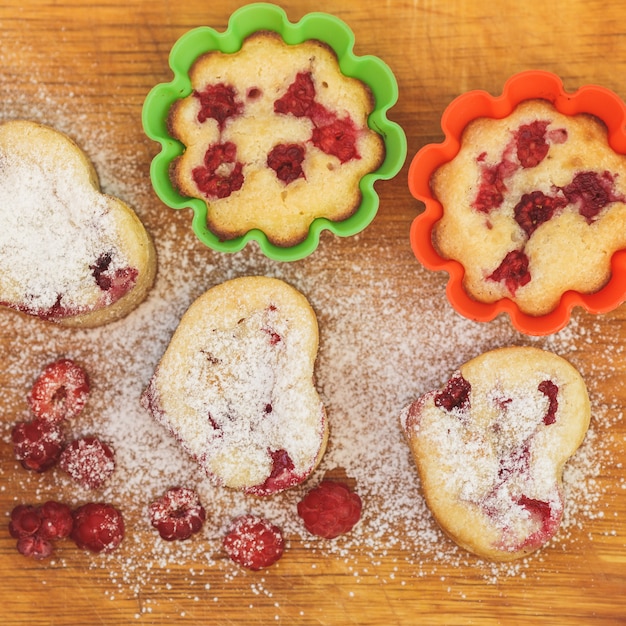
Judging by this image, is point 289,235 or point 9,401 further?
point 9,401

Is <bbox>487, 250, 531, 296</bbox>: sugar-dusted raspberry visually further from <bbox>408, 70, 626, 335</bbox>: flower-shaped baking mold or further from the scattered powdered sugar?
the scattered powdered sugar

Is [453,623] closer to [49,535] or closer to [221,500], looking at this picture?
[221,500]

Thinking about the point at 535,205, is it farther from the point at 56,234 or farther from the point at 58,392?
the point at 58,392

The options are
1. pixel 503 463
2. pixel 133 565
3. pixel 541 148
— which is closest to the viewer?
→ pixel 541 148

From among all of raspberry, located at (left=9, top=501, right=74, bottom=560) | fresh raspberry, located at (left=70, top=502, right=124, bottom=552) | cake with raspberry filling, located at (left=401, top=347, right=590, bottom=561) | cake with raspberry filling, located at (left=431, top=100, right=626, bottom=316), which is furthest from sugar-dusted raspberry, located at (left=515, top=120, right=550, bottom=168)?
raspberry, located at (left=9, top=501, right=74, bottom=560)

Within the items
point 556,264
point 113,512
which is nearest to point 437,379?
point 556,264

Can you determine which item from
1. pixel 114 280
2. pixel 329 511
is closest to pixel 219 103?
pixel 114 280
